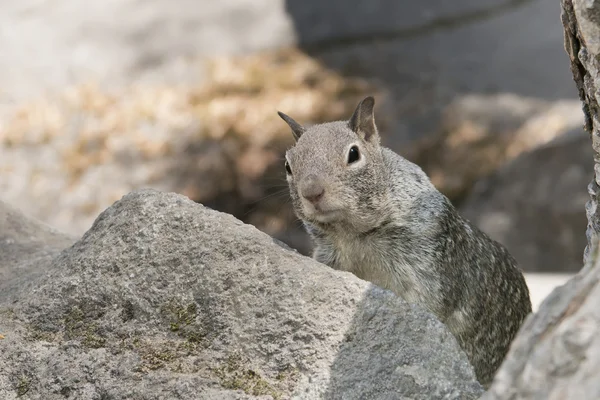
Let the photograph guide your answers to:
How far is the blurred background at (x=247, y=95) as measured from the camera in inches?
427

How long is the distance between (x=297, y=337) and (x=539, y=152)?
7441 mm

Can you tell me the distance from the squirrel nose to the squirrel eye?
1.05 ft

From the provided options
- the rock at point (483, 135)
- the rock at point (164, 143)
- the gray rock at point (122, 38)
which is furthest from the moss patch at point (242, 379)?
the gray rock at point (122, 38)

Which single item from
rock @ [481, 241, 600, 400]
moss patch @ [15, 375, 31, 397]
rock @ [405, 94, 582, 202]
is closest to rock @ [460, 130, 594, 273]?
rock @ [405, 94, 582, 202]

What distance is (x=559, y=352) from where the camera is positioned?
2.17 metres

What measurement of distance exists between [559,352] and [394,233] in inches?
99.2

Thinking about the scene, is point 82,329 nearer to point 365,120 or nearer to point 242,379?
point 242,379

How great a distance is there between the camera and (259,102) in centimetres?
1139

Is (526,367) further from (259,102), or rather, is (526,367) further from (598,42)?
(259,102)

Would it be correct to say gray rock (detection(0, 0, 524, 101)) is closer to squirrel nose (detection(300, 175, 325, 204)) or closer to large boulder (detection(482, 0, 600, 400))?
squirrel nose (detection(300, 175, 325, 204))

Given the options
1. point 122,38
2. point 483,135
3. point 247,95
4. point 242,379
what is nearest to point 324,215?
point 242,379

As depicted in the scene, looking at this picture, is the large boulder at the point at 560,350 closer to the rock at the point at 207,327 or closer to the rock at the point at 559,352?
the rock at the point at 559,352

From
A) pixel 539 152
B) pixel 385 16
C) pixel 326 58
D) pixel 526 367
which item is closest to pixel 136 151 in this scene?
pixel 326 58

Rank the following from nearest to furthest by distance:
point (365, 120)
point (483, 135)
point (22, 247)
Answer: point (365, 120), point (22, 247), point (483, 135)
